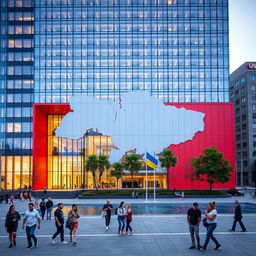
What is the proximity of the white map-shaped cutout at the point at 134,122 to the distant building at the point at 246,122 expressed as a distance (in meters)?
52.9

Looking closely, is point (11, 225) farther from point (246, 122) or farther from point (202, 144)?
point (246, 122)

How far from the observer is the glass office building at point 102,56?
7138 centimetres

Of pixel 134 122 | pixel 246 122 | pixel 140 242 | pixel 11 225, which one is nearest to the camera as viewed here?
pixel 11 225

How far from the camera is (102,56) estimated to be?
72750 millimetres

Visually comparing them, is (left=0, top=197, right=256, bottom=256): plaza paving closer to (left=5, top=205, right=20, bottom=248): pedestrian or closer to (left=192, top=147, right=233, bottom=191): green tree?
(left=5, top=205, right=20, bottom=248): pedestrian

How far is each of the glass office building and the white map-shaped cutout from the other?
2.75m

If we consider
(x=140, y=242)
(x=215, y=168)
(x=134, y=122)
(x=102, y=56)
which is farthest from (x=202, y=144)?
(x=140, y=242)

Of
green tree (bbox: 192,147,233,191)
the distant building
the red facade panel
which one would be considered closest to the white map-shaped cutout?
the red facade panel

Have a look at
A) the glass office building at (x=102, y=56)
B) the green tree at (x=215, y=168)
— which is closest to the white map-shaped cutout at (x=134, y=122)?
the glass office building at (x=102, y=56)

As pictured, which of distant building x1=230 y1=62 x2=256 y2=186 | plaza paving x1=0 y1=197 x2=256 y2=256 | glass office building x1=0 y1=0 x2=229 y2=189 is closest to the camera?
plaza paving x1=0 y1=197 x2=256 y2=256

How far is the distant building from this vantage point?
4518 inches

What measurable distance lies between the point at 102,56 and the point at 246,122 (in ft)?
218

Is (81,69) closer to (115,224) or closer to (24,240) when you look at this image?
(115,224)

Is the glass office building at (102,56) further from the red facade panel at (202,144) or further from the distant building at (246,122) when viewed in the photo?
the distant building at (246,122)
